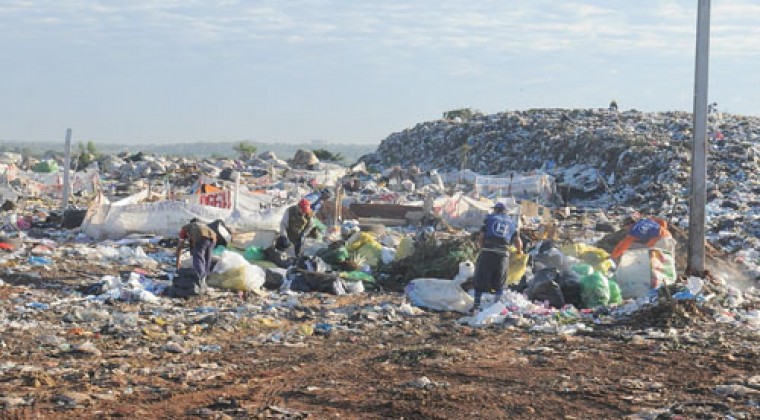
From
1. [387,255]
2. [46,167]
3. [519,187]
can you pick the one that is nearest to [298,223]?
[387,255]

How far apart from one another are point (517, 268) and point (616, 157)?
19.7 meters

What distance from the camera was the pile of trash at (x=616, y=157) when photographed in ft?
66.0

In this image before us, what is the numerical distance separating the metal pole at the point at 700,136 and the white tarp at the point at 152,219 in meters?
6.61

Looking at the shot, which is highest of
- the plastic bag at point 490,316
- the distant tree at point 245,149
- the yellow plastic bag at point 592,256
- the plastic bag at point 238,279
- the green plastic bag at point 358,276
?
the distant tree at point 245,149

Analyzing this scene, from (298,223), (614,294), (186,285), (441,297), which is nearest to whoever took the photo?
(441,297)

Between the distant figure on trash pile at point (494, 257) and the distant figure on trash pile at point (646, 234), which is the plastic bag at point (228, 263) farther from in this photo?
the distant figure on trash pile at point (646, 234)

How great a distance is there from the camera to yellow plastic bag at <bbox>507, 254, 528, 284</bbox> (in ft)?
32.8

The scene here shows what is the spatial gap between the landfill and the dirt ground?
23mm

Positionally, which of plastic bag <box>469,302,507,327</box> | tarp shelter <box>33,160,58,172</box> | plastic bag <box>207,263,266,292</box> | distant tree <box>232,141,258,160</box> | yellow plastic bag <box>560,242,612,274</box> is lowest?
plastic bag <box>469,302,507,327</box>

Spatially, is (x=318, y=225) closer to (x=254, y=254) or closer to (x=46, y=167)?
(x=254, y=254)

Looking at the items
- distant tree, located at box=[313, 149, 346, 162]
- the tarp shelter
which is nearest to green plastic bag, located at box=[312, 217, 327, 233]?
the tarp shelter

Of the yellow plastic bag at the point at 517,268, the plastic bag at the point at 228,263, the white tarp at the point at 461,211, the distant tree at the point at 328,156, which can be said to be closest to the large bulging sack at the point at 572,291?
the yellow plastic bag at the point at 517,268

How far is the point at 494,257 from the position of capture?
29.1 feet

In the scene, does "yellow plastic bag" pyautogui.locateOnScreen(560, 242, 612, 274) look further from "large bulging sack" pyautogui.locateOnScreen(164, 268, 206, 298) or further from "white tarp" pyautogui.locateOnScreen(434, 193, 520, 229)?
"white tarp" pyautogui.locateOnScreen(434, 193, 520, 229)
